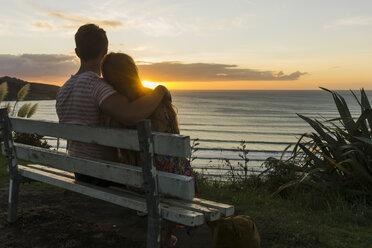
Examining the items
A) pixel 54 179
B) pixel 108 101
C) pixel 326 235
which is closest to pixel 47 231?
pixel 54 179

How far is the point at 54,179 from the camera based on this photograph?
123 inches

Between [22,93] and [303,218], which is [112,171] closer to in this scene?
[303,218]

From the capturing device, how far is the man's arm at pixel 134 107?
2.48 metres

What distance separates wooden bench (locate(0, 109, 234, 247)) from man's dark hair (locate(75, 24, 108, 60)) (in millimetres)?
582

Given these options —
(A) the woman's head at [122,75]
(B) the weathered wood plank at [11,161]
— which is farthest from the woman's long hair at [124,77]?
(B) the weathered wood plank at [11,161]

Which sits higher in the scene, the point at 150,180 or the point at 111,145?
the point at 111,145

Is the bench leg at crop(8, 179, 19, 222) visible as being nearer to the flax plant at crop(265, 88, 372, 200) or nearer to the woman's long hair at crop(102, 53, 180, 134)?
the woman's long hair at crop(102, 53, 180, 134)

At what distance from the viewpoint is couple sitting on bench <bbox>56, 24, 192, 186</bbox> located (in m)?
2.51

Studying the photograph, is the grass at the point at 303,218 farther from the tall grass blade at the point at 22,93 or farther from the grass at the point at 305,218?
the tall grass blade at the point at 22,93

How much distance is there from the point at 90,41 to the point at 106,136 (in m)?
0.82

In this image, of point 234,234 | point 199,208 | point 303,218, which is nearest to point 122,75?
point 199,208

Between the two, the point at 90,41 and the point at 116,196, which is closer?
the point at 116,196

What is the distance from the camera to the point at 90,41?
2.83 meters

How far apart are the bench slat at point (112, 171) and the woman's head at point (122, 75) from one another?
52 centimetres
